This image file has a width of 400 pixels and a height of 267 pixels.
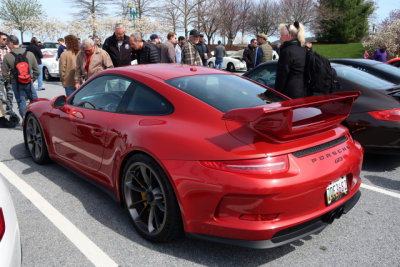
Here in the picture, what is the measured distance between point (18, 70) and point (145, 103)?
195 inches

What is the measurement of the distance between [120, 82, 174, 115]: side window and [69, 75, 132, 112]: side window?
0.16 metres

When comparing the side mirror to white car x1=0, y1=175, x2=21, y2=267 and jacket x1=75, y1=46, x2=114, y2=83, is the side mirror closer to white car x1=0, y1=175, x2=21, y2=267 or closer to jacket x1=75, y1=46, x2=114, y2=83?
white car x1=0, y1=175, x2=21, y2=267

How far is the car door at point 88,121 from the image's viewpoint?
10.2ft

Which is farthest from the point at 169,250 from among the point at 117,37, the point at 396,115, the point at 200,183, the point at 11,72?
the point at 11,72

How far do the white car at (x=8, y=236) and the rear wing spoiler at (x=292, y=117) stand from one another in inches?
54.7

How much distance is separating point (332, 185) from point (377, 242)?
0.82 metres

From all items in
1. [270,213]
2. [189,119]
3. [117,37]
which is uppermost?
[117,37]

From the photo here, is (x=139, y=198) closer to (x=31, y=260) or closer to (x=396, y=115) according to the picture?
(x=31, y=260)

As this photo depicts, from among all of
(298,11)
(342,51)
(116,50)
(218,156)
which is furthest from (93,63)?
(298,11)

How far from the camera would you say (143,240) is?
274cm

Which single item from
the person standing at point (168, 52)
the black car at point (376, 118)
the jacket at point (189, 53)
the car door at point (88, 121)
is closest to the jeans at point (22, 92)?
the person standing at point (168, 52)

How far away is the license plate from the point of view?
2.31m

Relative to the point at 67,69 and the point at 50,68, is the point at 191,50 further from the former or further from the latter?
the point at 50,68

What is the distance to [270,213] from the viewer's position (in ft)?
6.81
